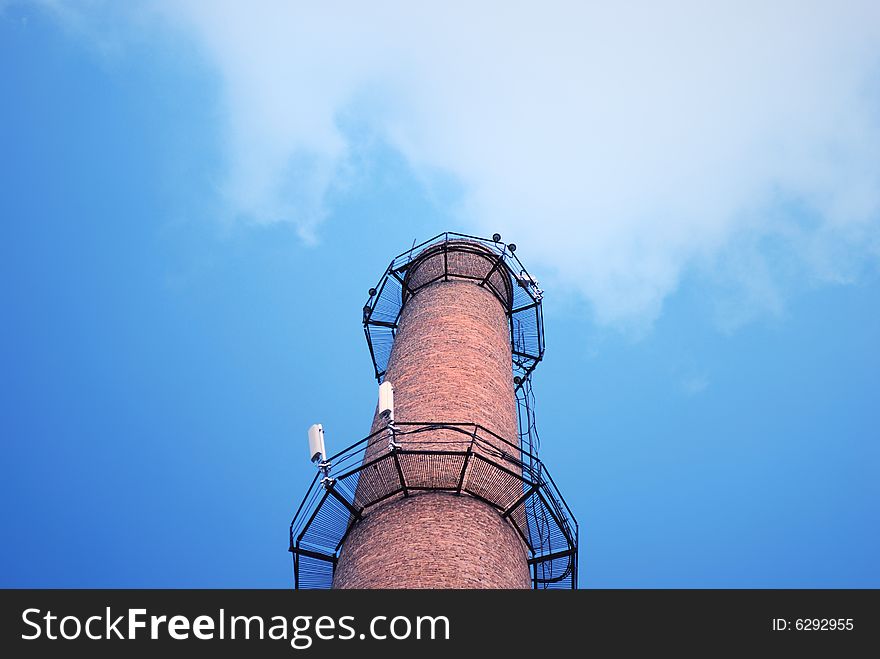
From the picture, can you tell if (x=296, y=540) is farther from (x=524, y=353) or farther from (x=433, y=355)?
(x=524, y=353)

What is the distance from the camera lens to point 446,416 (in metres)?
20.2

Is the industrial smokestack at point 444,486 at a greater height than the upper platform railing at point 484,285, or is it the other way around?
the upper platform railing at point 484,285

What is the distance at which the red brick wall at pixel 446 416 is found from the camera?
16.5 metres

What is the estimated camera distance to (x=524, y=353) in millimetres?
30156

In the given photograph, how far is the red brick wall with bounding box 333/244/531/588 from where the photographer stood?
1653cm

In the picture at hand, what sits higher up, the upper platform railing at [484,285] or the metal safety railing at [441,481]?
the upper platform railing at [484,285]

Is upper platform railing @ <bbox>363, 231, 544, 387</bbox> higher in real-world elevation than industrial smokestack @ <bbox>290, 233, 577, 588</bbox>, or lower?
higher

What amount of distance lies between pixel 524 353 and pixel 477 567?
14.2 m

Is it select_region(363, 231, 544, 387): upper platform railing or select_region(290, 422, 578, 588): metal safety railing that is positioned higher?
select_region(363, 231, 544, 387): upper platform railing
